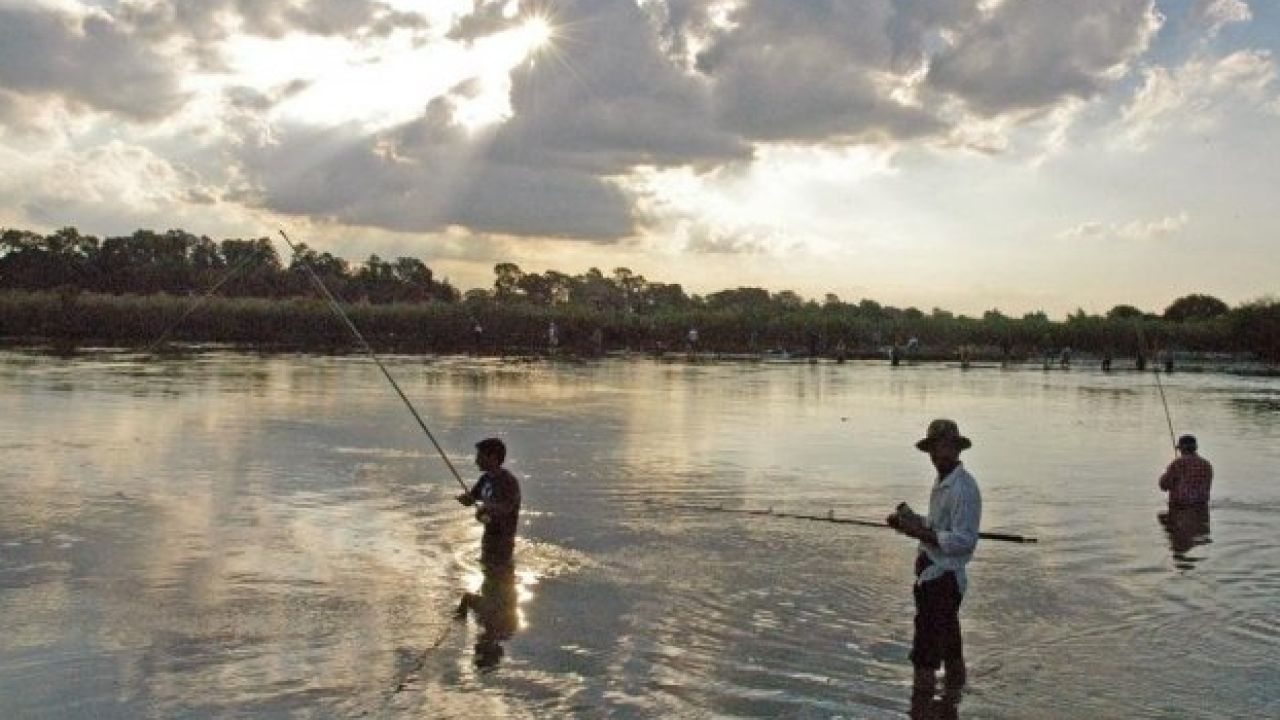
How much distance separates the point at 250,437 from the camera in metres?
20.8

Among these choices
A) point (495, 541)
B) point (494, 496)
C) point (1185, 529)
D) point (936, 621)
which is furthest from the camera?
point (1185, 529)

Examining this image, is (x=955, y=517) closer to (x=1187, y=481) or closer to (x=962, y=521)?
(x=962, y=521)

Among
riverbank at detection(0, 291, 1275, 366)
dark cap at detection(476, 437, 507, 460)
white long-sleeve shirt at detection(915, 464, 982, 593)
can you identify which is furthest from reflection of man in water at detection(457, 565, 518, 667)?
riverbank at detection(0, 291, 1275, 366)

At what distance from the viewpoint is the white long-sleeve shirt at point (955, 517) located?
6.86 metres

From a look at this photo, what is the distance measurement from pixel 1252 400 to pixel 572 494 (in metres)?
35.9

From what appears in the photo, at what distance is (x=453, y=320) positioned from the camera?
93125 mm

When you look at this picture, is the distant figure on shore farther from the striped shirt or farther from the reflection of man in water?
the reflection of man in water

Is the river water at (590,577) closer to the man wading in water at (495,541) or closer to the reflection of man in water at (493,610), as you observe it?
the reflection of man in water at (493,610)

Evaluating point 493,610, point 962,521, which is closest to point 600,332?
point 493,610

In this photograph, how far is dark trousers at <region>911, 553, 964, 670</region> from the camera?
7.14 m

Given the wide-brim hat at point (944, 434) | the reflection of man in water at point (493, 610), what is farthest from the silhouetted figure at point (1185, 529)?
the reflection of man in water at point (493, 610)

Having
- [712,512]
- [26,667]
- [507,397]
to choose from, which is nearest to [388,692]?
[26,667]

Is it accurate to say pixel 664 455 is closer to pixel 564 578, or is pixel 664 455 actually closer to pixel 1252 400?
pixel 564 578

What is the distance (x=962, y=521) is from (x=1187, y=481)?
390 inches
